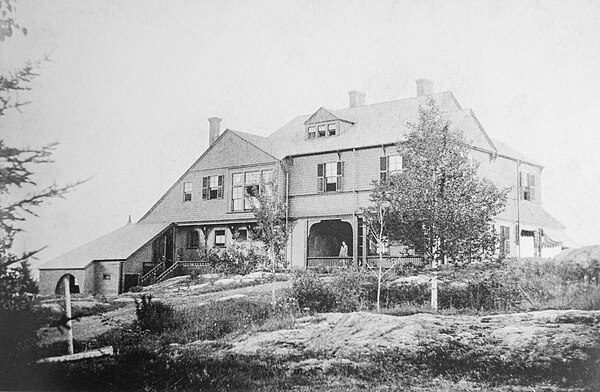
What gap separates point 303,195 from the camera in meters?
6.56

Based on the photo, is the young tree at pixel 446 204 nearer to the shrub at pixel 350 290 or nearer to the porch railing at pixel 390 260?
the porch railing at pixel 390 260

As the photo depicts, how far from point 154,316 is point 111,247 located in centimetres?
91

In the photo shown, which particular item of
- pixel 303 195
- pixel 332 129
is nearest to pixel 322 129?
pixel 332 129

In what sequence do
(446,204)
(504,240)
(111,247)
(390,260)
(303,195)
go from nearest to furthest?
(446,204)
(504,240)
(390,260)
(111,247)
(303,195)

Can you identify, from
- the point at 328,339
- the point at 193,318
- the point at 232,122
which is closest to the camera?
the point at 328,339

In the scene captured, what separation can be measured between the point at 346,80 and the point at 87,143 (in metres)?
2.53

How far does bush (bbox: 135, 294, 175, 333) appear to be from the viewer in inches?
216

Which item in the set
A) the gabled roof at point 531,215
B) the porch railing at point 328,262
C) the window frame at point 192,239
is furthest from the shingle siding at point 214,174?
the gabled roof at point 531,215

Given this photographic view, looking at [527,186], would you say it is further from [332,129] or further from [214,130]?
[214,130]

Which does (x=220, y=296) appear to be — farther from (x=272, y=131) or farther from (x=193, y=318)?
(x=272, y=131)

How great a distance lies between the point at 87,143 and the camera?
5.83 metres

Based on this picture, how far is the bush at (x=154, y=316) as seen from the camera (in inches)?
216

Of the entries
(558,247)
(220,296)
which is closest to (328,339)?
A: (220,296)

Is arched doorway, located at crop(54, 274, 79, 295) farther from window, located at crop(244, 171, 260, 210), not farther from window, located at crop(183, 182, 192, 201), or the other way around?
window, located at crop(244, 171, 260, 210)
